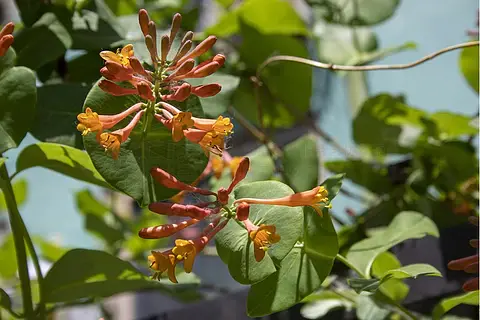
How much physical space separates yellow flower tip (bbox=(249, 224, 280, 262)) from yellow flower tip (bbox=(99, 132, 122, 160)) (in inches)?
2.6

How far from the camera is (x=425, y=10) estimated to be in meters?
0.65

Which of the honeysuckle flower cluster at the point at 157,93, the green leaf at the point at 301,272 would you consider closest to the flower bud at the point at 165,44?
the honeysuckle flower cluster at the point at 157,93

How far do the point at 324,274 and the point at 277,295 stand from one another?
0.08ft

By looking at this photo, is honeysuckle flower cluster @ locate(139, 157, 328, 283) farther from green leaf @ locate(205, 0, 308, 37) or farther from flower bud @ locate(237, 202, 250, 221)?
green leaf @ locate(205, 0, 308, 37)

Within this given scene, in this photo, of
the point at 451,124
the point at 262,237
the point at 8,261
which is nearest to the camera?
the point at 262,237

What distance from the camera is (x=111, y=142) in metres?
0.24

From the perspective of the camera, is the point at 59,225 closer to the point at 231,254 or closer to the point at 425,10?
the point at 425,10

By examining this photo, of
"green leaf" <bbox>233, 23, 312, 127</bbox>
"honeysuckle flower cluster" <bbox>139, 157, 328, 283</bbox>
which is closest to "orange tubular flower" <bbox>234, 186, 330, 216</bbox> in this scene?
"honeysuckle flower cluster" <bbox>139, 157, 328, 283</bbox>

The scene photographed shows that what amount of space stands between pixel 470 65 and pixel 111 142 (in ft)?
0.99

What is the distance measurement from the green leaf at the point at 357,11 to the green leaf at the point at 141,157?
29 centimetres

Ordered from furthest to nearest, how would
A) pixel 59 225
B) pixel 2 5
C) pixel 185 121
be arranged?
pixel 2 5 < pixel 59 225 < pixel 185 121

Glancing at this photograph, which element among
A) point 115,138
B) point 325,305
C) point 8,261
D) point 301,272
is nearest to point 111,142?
point 115,138

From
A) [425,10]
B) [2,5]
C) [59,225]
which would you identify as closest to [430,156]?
[425,10]

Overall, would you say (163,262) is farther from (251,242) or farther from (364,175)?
(364,175)
